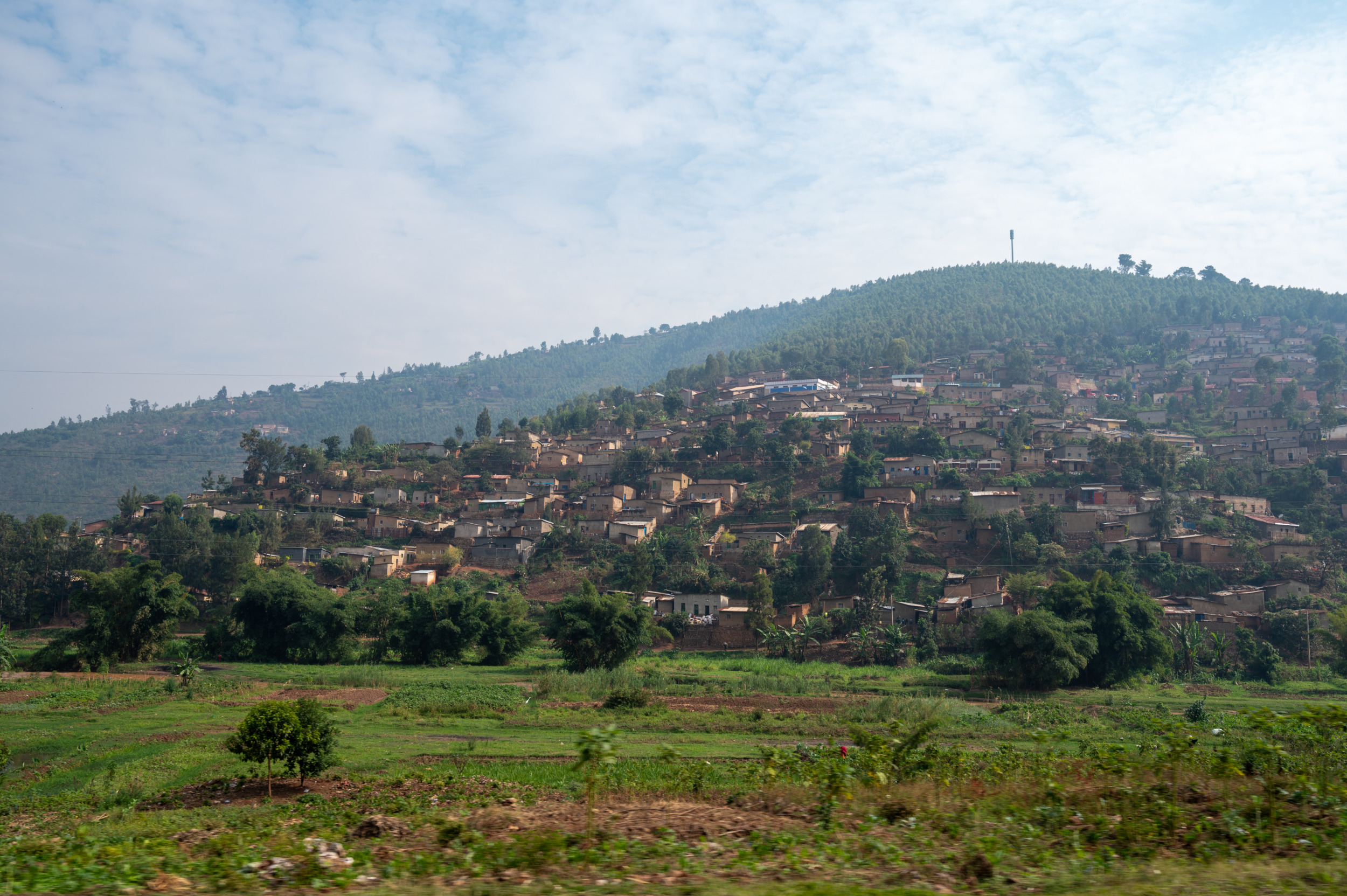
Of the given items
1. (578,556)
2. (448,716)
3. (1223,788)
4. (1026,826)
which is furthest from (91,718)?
(578,556)

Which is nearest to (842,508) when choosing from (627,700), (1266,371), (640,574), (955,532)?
(955,532)

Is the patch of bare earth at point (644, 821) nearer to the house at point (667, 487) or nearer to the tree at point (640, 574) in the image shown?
the tree at point (640, 574)

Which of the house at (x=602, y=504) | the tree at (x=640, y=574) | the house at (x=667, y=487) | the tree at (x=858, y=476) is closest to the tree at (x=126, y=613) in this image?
the tree at (x=640, y=574)

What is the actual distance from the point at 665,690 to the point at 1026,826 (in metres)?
19.8

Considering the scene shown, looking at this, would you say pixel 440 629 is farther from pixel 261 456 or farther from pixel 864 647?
pixel 261 456

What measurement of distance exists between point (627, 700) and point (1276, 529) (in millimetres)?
38579

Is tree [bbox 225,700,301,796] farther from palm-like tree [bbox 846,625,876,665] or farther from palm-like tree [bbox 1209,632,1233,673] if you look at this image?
palm-like tree [bbox 1209,632,1233,673]

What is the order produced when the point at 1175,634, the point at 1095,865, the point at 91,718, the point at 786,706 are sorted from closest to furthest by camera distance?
the point at 1095,865 < the point at 91,718 < the point at 786,706 < the point at 1175,634

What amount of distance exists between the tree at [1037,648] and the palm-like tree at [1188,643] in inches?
236

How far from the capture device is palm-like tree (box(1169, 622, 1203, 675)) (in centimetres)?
3105

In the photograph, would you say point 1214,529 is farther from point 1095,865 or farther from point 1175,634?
point 1095,865

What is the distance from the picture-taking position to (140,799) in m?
13.1

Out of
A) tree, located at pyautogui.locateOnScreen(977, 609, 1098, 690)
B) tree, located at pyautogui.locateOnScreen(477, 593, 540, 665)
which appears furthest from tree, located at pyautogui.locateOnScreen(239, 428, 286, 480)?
tree, located at pyautogui.locateOnScreen(977, 609, 1098, 690)

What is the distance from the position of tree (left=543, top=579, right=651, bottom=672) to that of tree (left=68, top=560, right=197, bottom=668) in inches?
597
